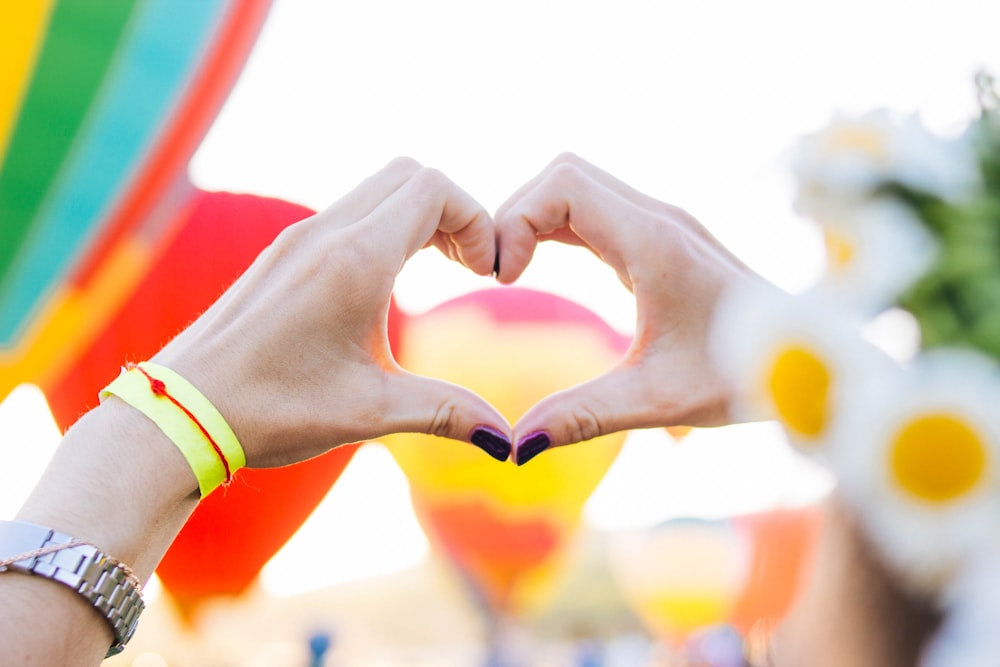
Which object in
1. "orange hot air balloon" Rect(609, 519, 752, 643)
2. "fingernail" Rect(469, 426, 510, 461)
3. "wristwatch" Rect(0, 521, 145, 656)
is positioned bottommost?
"orange hot air balloon" Rect(609, 519, 752, 643)

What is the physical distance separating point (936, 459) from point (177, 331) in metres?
1.79

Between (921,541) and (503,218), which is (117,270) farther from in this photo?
(921,541)

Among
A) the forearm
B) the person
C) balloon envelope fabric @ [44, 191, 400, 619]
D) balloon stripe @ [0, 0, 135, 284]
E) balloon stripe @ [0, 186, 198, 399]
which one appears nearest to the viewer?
the forearm

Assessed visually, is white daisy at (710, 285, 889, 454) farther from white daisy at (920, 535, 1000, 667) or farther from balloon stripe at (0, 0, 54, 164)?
balloon stripe at (0, 0, 54, 164)

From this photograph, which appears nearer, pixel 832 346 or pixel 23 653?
pixel 832 346

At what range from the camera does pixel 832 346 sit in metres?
0.32

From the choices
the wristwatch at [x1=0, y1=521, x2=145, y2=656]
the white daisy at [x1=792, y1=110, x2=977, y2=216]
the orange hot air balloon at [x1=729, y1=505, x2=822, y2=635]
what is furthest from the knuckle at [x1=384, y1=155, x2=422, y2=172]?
the orange hot air balloon at [x1=729, y1=505, x2=822, y2=635]

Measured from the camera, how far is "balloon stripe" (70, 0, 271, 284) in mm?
3086

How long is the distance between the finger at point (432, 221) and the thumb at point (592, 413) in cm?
24

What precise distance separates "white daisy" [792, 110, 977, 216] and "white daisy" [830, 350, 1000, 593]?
7 cm

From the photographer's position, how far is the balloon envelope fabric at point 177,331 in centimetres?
173

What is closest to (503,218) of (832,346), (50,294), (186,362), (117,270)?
(186,362)

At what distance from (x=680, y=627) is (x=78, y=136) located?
392cm

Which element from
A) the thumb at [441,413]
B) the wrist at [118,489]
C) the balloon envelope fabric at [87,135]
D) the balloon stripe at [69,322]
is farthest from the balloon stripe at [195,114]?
the wrist at [118,489]
